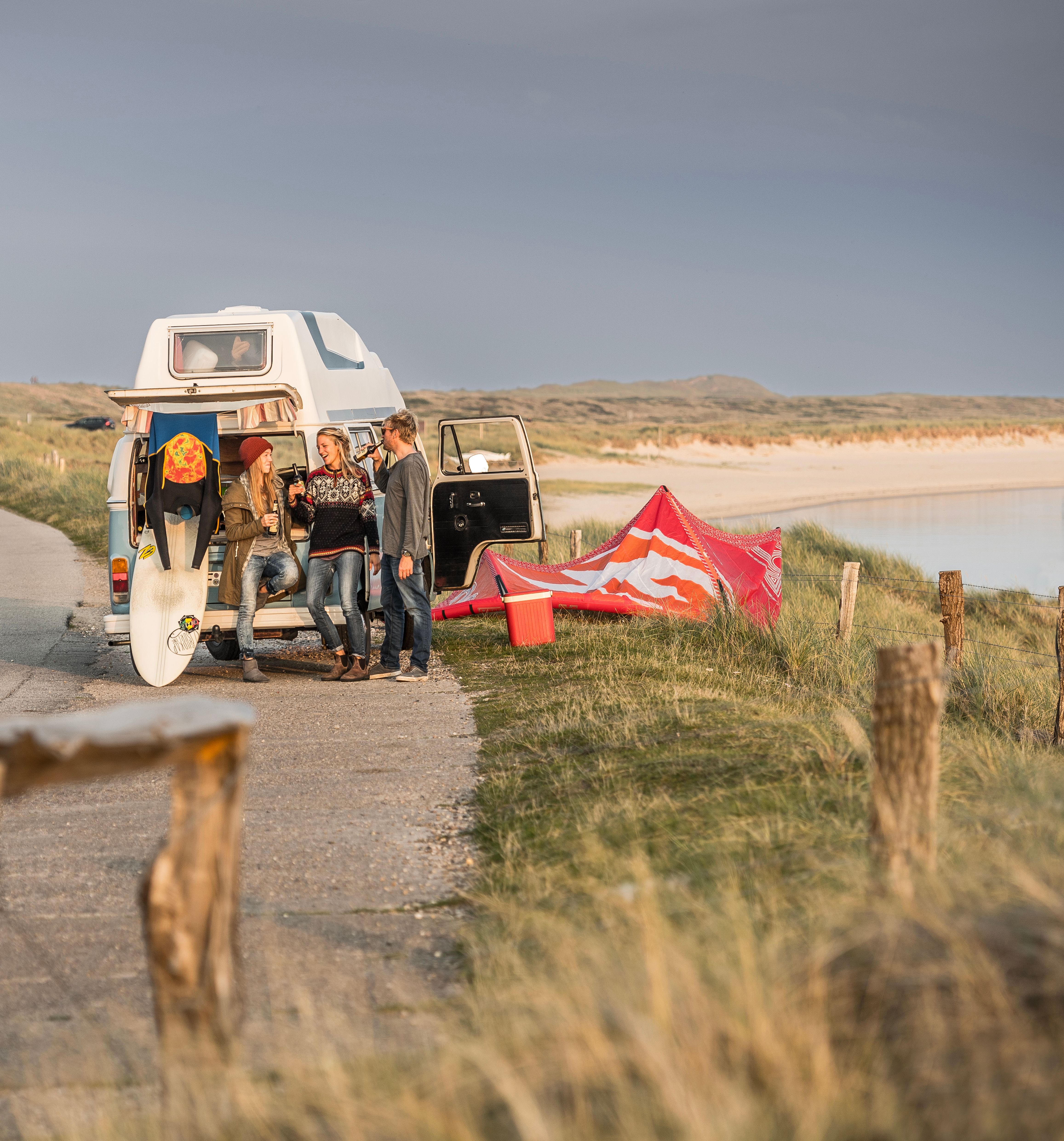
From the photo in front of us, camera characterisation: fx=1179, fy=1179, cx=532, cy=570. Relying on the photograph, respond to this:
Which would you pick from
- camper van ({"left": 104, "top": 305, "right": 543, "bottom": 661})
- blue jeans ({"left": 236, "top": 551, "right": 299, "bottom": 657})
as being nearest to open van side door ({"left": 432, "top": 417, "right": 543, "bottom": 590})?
camper van ({"left": 104, "top": 305, "right": 543, "bottom": 661})

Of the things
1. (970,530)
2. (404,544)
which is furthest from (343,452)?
(970,530)

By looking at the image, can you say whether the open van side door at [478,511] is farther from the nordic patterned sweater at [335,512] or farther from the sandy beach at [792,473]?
the sandy beach at [792,473]

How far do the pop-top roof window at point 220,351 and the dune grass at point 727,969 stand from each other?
187 inches

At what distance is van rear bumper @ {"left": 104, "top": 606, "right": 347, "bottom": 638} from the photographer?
960cm

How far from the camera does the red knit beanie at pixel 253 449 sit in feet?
31.0

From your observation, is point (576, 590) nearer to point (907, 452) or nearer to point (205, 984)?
point (205, 984)

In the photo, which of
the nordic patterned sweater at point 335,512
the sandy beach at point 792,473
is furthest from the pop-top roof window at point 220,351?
the sandy beach at point 792,473

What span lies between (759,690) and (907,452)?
71973 mm

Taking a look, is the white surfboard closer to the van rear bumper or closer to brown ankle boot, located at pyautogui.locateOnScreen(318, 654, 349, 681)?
the van rear bumper

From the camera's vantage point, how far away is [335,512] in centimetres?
928

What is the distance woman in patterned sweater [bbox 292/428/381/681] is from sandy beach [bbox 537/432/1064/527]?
18.3 m

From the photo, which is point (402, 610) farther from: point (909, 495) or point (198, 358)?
point (909, 495)

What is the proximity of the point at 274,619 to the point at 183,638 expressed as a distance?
2.38ft

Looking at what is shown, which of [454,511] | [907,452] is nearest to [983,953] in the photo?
[454,511]
